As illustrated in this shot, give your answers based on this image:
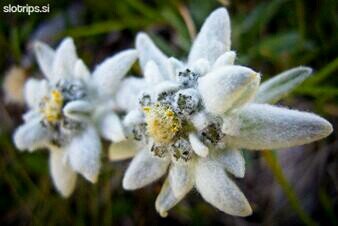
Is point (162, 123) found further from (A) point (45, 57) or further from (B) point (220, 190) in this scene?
(A) point (45, 57)

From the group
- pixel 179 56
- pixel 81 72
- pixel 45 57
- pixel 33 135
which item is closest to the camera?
pixel 33 135

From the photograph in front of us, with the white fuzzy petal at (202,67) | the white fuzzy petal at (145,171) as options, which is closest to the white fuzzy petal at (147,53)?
the white fuzzy petal at (202,67)

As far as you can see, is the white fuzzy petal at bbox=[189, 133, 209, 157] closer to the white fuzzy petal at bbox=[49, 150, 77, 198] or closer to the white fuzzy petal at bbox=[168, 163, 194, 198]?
the white fuzzy petal at bbox=[168, 163, 194, 198]

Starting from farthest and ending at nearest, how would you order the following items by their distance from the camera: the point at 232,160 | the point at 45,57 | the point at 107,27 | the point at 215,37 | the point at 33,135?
the point at 107,27 → the point at 45,57 → the point at 33,135 → the point at 215,37 → the point at 232,160

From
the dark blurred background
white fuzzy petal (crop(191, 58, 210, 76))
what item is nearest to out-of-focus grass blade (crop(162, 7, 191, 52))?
the dark blurred background

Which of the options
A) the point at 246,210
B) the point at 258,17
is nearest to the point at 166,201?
the point at 246,210

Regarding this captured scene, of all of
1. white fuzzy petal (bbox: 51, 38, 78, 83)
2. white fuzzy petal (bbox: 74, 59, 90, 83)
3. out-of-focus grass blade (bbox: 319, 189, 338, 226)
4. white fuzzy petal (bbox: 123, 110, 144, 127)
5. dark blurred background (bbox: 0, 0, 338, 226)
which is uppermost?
white fuzzy petal (bbox: 51, 38, 78, 83)

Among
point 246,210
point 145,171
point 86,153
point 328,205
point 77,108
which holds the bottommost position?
point 328,205
